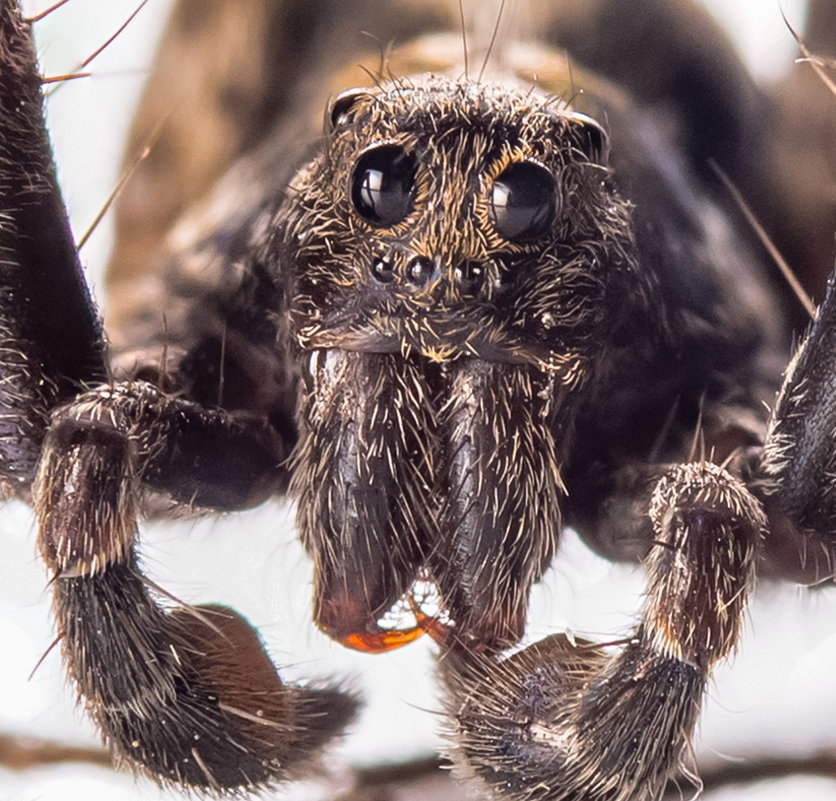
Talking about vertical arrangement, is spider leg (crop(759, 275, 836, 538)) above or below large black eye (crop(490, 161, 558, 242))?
below

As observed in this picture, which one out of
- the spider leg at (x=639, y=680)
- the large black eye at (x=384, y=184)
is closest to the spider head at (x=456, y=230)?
the large black eye at (x=384, y=184)

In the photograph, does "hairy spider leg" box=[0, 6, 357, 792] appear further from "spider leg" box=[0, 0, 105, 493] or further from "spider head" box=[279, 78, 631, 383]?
"spider head" box=[279, 78, 631, 383]

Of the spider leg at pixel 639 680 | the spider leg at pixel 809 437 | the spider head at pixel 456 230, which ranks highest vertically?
the spider head at pixel 456 230

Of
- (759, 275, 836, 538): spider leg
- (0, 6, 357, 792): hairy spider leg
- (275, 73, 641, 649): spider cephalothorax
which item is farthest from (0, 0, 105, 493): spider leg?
(759, 275, 836, 538): spider leg

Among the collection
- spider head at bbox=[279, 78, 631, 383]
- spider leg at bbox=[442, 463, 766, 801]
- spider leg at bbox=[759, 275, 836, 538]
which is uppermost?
spider head at bbox=[279, 78, 631, 383]

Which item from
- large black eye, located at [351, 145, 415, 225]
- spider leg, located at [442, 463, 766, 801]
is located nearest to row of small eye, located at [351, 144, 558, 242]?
large black eye, located at [351, 145, 415, 225]

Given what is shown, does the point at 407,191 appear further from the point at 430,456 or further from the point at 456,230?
the point at 430,456

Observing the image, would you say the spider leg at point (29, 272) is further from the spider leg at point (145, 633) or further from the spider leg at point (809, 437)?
the spider leg at point (809, 437)
